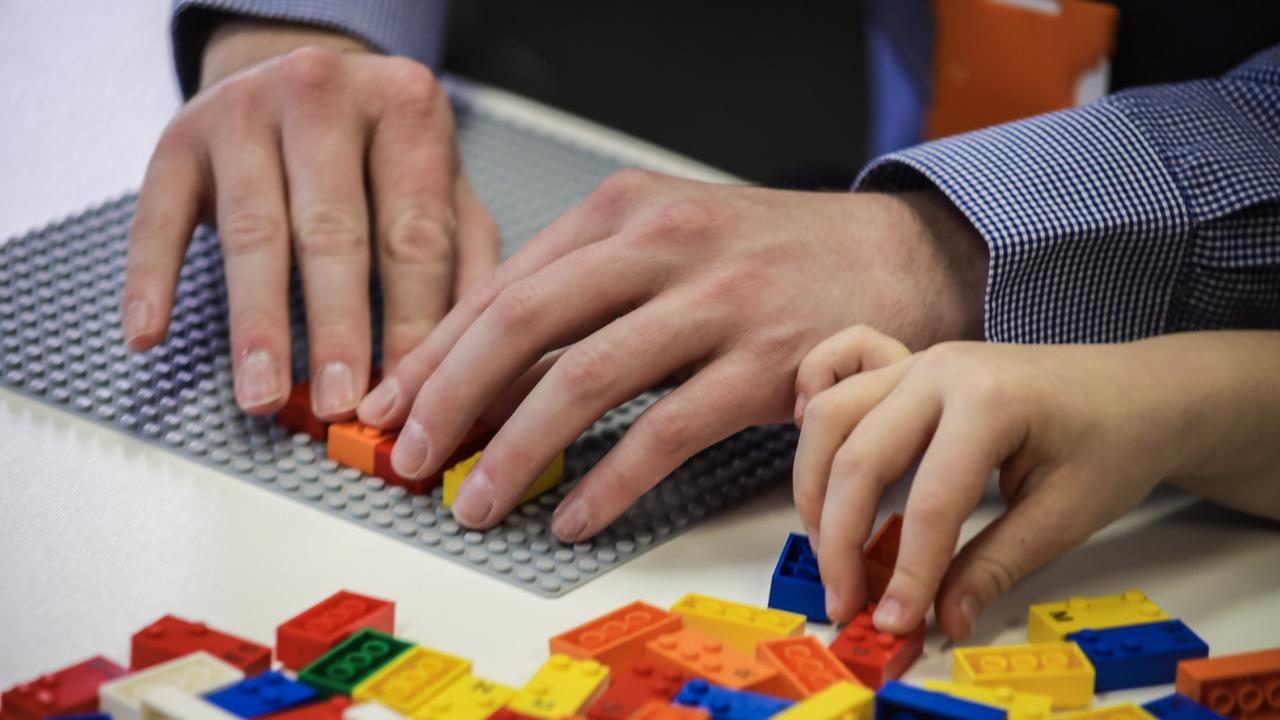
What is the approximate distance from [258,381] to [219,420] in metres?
0.04

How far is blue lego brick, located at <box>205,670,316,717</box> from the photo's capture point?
1.89ft

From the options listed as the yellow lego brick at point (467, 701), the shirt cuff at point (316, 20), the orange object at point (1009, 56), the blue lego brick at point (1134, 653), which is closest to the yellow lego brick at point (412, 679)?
the yellow lego brick at point (467, 701)

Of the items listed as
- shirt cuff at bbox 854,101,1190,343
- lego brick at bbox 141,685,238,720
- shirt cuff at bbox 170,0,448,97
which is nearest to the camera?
lego brick at bbox 141,685,238,720

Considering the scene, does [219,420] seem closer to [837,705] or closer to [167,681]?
[167,681]

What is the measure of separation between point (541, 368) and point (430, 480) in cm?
11

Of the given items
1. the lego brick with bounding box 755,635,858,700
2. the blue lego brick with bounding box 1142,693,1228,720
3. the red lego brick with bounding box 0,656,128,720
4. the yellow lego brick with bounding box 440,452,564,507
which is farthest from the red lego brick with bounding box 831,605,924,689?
the red lego brick with bounding box 0,656,128,720

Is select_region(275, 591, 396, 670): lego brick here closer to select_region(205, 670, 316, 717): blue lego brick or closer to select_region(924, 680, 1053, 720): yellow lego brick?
select_region(205, 670, 316, 717): blue lego brick

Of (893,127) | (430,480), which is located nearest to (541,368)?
(430,480)

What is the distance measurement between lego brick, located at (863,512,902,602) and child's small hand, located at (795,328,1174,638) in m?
0.02

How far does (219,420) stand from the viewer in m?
0.86

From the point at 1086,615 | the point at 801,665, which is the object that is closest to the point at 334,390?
the point at 801,665

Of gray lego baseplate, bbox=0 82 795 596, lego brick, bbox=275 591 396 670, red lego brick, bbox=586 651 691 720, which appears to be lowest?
gray lego baseplate, bbox=0 82 795 596

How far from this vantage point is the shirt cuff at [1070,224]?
892 millimetres

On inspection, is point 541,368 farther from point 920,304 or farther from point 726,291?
point 920,304
